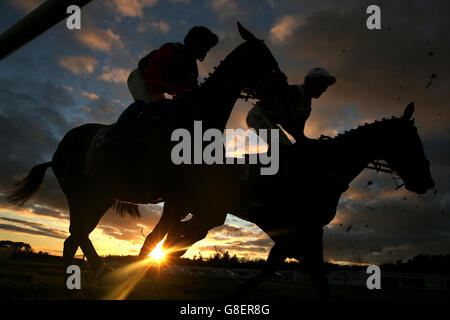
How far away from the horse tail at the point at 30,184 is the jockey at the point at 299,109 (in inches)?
161

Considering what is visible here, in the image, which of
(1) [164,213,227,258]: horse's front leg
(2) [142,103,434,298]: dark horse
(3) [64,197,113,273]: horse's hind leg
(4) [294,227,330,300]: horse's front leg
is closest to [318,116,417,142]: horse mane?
(2) [142,103,434,298]: dark horse

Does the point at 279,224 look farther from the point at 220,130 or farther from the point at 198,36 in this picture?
the point at 198,36

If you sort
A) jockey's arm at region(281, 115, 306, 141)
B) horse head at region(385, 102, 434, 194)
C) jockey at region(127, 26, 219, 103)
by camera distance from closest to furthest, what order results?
jockey at region(127, 26, 219, 103), jockey's arm at region(281, 115, 306, 141), horse head at region(385, 102, 434, 194)

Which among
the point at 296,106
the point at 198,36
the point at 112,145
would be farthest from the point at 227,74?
the point at 296,106

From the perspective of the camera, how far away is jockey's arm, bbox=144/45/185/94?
3836 mm

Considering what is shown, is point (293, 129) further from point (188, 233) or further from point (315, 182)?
point (188, 233)

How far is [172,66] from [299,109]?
98.2 inches

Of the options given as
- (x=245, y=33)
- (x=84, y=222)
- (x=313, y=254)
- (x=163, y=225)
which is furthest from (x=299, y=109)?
(x=84, y=222)

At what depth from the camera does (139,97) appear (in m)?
4.27

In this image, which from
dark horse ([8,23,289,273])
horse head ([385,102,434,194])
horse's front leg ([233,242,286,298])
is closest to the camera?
dark horse ([8,23,289,273])

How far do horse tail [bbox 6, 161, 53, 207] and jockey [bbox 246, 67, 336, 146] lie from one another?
410 centimetres

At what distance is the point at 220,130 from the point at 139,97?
1391 millimetres

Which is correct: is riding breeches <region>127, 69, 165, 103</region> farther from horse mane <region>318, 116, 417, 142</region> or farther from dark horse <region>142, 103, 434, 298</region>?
horse mane <region>318, 116, 417, 142</region>
